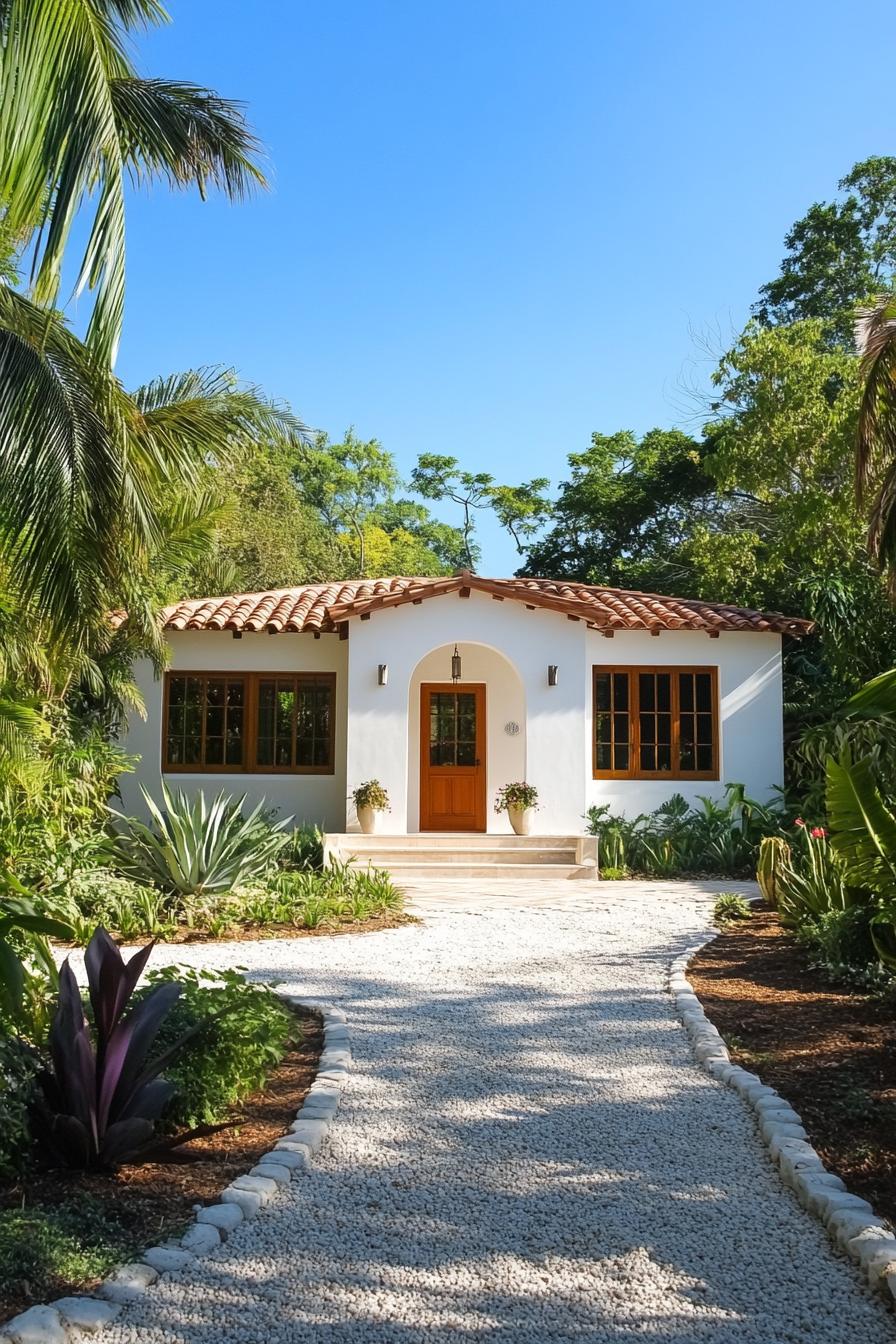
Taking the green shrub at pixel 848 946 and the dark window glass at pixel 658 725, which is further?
the dark window glass at pixel 658 725

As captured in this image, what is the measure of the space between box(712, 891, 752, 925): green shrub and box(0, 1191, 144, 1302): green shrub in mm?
7828

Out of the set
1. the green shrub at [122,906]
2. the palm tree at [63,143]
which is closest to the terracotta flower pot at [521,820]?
the green shrub at [122,906]

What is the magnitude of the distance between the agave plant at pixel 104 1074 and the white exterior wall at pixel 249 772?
12.1 meters

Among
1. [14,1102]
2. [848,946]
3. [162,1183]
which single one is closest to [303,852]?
[848,946]

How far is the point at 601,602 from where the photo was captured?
57.0ft

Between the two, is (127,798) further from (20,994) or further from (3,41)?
(20,994)

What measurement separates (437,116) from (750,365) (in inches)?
330

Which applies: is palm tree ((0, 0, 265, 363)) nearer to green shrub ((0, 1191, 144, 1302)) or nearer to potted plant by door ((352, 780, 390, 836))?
green shrub ((0, 1191, 144, 1302))

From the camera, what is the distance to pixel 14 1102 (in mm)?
3885

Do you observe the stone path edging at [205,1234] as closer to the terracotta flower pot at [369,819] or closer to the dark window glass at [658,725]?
the terracotta flower pot at [369,819]

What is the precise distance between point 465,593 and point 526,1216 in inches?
496

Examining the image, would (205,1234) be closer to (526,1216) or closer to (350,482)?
→ (526,1216)

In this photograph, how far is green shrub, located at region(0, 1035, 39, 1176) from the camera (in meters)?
3.85

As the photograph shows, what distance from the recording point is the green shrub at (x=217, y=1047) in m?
4.65
